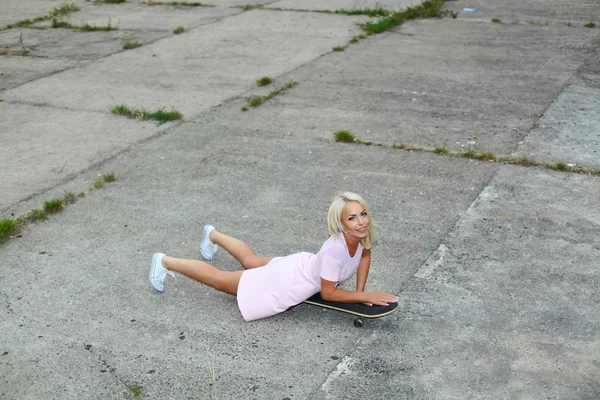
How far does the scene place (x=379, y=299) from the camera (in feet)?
15.1

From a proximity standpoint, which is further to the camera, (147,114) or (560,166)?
(147,114)

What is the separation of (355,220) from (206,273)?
1091 millimetres

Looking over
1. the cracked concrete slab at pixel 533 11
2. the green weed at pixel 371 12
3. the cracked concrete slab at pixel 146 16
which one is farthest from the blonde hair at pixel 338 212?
the green weed at pixel 371 12

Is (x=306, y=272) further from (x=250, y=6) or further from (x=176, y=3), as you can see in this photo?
(x=176, y=3)

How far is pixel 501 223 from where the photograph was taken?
19.3ft

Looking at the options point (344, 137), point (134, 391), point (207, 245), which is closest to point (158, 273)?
point (207, 245)

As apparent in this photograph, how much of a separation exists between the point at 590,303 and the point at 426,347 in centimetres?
114

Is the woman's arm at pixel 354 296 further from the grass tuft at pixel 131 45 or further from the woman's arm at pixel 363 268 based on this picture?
Result: the grass tuft at pixel 131 45

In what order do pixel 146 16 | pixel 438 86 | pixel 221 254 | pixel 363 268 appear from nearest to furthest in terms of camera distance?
pixel 363 268 → pixel 221 254 → pixel 438 86 → pixel 146 16

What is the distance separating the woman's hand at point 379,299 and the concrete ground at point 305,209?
17cm

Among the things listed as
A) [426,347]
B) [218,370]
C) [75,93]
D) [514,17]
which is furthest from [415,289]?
[514,17]

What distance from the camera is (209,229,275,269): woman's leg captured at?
520 centimetres

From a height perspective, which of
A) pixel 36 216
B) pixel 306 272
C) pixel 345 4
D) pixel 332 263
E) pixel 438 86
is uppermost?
pixel 345 4

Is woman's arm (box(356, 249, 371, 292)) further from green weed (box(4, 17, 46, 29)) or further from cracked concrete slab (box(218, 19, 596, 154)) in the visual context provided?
green weed (box(4, 17, 46, 29))
